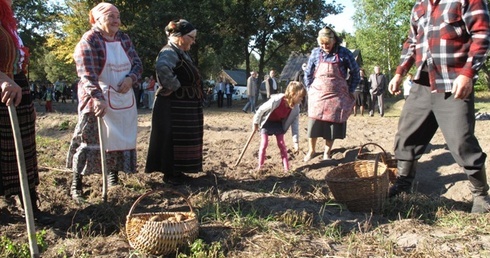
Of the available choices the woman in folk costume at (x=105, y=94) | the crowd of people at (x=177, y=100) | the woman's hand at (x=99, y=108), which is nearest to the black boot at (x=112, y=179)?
the crowd of people at (x=177, y=100)

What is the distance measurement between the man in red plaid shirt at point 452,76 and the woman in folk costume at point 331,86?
1886 millimetres

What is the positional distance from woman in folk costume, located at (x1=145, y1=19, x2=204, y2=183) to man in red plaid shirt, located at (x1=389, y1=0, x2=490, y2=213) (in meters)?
2.09

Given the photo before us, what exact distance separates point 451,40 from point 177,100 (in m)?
2.53

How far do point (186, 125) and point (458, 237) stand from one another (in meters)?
2.68

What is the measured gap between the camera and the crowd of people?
3.33 metres

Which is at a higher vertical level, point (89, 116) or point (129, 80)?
point (129, 80)

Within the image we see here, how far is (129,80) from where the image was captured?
13.5ft

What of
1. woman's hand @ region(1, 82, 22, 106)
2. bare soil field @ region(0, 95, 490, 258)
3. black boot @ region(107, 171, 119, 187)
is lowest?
bare soil field @ region(0, 95, 490, 258)

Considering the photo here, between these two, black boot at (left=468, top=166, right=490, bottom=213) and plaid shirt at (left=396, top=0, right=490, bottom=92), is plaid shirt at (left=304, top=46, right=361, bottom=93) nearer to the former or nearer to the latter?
plaid shirt at (left=396, top=0, right=490, bottom=92)

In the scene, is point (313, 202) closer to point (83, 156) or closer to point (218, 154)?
point (83, 156)

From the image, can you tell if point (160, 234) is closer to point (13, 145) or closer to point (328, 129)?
point (13, 145)

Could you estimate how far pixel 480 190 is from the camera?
11.7 ft

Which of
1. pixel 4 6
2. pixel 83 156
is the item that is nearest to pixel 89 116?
pixel 83 156

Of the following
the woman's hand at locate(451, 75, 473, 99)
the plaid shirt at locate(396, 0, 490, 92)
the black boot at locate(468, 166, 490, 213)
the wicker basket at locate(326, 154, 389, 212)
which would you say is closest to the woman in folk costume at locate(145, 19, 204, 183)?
the wicker basket at locate(326, 154, 389, 212)
